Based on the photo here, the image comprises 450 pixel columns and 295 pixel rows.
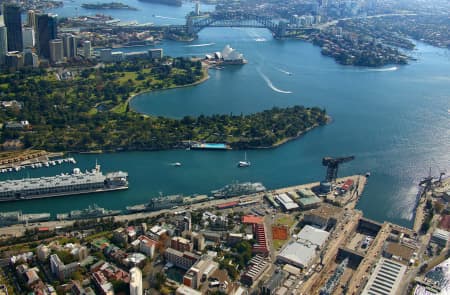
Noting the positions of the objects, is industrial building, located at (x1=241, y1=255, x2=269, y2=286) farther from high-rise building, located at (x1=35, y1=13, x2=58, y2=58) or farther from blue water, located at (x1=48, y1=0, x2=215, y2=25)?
blue water, located at (x1=48, y1=0, x2=215, y2=25)

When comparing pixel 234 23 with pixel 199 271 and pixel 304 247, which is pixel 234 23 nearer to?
pixel 304 247

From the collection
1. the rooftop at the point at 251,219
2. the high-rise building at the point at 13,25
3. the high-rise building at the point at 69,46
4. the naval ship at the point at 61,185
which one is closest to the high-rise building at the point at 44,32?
the high-rise building at the point at 69,46

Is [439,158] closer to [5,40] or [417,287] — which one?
[417,287]

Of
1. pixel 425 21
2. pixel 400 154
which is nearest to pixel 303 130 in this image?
pixel 400 154

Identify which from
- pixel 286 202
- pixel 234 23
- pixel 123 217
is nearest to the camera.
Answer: pixel 123 217

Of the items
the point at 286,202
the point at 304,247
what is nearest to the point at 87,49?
the point at 286,202

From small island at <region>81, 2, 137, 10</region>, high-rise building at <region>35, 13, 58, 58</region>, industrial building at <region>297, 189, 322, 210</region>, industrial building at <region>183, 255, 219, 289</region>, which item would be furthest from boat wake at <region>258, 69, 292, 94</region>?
small island at <region>81, 2, 137, 10</region>
